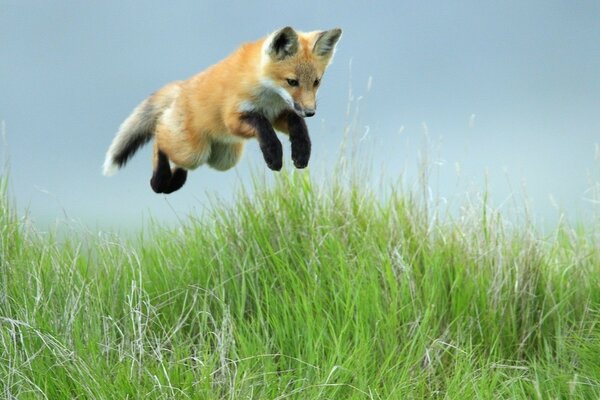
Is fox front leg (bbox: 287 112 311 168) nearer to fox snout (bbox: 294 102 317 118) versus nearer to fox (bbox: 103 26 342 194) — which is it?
fox (bbox: 103 26 342 194)

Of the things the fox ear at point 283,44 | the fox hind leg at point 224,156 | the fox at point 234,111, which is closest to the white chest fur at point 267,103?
the fox at point 234,111

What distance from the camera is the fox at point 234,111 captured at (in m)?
4.85

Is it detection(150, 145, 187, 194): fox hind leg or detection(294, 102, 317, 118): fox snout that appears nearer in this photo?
detection(294, 102, 317, 118): fox snout

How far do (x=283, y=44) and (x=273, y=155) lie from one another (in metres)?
0.59

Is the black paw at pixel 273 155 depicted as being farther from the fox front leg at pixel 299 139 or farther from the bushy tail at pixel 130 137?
the bushy tail at pixel 130 137

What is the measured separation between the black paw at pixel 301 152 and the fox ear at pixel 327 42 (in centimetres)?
48

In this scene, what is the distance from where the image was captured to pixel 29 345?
4.95 meters

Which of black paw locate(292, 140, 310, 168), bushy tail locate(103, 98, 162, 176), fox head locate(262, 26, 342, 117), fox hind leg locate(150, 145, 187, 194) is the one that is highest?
fox head locate(262, 26, 342, 117)

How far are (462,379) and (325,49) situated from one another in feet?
6.47

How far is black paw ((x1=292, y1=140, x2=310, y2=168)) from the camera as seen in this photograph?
4836mm

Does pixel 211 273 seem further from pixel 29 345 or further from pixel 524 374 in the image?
pixel 524 374

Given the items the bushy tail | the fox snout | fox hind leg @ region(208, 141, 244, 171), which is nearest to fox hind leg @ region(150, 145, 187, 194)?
fox hind leg @ region(208, 141, 244, 171)

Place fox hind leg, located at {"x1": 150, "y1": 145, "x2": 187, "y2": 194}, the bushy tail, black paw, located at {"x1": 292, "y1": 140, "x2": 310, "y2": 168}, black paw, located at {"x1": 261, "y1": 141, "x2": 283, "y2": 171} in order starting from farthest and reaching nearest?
the bushy tail
fox hind leg, located at {"x1": 150, "y1": 145, "x2": 187, "y2": 194}
black paw, located at {"x1": 292, "y1": 140, "x2": 310, "y2": 168}
black paw, located at {"x1": 261, "y1": 141, "x2": 283, "y2": 171}

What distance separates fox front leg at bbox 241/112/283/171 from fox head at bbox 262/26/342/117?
0.59 ft
